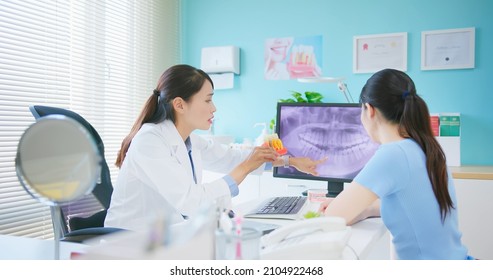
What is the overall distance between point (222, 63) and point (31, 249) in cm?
268

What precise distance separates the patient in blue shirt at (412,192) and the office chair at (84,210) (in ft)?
2.69

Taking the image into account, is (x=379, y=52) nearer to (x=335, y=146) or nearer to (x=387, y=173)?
(x=335, y=146)

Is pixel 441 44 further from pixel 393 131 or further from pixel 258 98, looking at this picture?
pixel 393 131

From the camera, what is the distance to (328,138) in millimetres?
1947

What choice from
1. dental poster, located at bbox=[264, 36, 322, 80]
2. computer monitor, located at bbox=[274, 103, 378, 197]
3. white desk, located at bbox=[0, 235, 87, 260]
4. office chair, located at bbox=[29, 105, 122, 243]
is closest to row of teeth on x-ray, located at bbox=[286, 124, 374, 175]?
computer monitor, located at bbox=[274, 103, 378, 197]

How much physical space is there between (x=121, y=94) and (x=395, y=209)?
2461 millimetres

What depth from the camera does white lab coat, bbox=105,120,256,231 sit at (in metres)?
1.53

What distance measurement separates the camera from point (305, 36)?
345cm

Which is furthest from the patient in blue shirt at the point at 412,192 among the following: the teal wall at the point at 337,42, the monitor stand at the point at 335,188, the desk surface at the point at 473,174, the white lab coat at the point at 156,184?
the teal wall at the point at 337,42

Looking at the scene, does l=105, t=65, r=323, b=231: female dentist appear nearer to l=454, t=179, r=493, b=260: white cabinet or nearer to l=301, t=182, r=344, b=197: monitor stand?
l=301, t=182, r=344, b=197: monitor stand

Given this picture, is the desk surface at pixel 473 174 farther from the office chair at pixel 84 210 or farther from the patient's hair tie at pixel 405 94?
the office chair at pixel 84 210

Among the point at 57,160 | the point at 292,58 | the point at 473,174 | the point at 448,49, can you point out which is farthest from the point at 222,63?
the point at 57,160

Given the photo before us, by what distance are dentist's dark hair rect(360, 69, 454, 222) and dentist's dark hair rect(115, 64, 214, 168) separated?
764 millimetres

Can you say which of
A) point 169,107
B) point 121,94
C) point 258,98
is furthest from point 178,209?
point 258,98
